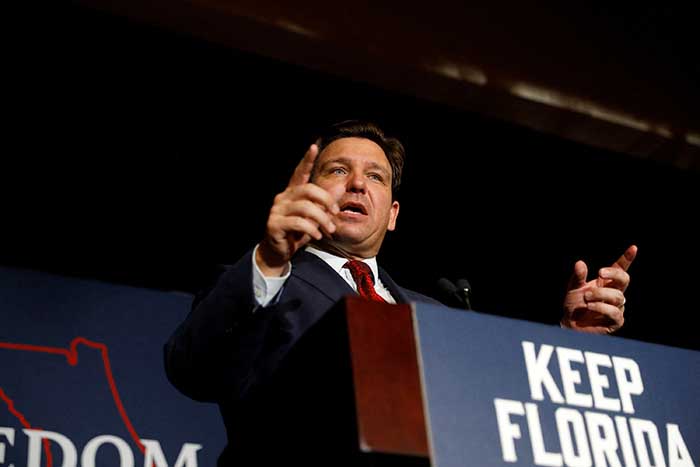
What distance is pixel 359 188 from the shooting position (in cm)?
194

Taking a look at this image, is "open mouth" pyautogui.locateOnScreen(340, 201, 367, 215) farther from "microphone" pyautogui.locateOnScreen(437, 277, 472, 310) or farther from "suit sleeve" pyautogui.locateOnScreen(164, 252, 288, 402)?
"suit sleeve" pyautogui.locateOnScreen(164, 252, 288, 402)

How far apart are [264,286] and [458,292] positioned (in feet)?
1.22

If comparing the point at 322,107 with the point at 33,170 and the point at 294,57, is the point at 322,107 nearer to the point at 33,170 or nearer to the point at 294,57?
the point at 294,57

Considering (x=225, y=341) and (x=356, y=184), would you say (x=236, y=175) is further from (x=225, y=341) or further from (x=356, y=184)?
(x=225, y=341)

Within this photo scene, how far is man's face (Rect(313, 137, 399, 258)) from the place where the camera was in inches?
73.2

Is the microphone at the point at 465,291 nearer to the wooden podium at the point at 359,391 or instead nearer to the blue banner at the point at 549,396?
the blue banner at the point at 549,396

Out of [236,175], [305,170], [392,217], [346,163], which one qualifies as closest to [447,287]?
[305,170]

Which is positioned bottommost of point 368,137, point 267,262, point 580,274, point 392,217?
point 267,262

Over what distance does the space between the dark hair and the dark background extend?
70 cm

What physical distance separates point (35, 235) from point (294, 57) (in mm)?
976

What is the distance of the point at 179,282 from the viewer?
9.30 ft

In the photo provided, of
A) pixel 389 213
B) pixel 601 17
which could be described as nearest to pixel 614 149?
pixel 601 17

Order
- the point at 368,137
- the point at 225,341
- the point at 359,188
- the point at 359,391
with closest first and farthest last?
the point at 359,391, the point at 225,341, the point at 359,188, the point at 368,137

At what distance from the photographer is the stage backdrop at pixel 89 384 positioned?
215 centimetres
